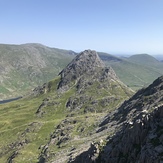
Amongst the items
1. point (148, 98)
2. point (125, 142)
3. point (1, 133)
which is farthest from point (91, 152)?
point (1, 133)

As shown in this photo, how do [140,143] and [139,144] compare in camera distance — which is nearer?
[140,143]

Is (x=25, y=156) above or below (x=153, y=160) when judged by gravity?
below

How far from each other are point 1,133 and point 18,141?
39848mm

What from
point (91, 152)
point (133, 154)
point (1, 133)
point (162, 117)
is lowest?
point (1, 133)

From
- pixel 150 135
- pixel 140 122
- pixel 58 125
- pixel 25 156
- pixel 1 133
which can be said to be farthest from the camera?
pixel 1 133

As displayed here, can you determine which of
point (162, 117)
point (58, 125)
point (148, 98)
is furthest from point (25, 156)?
point (162, 117)

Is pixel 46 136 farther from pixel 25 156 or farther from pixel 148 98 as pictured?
pixel 148 98

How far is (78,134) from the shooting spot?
455ft

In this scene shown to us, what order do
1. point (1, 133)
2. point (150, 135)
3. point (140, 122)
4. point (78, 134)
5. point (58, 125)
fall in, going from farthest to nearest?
point (1, 133) < point (58, 125) < point (78, 134) < point (140, 122) < point (150, 135)

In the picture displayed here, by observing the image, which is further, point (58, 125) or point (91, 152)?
point (58, 125)

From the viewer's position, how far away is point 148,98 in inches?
4624

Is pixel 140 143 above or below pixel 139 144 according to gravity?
above

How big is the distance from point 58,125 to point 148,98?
76.2 meters

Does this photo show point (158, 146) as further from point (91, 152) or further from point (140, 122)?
point (91, 152)
